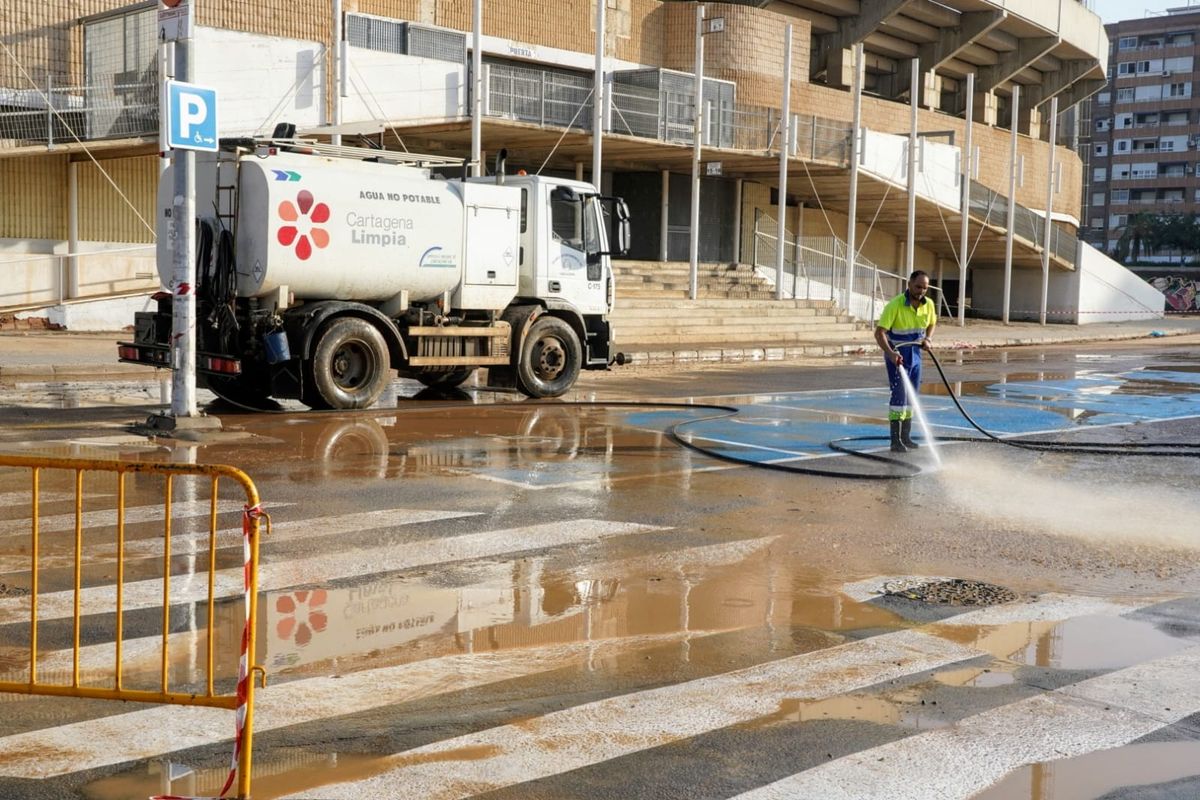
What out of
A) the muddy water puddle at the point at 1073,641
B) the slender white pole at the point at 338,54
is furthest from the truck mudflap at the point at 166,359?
the slender white pole at the point at 338,54

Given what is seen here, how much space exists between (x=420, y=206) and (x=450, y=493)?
7854 millimetres

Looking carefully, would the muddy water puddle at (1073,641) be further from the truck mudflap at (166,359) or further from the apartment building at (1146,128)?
the apartment building at (1146,128)

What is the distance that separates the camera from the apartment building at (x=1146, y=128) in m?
123

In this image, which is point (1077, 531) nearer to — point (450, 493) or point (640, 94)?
point (450, 493)

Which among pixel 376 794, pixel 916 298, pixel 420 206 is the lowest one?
pixel 376 794

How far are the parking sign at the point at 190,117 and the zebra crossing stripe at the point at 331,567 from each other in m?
6.49

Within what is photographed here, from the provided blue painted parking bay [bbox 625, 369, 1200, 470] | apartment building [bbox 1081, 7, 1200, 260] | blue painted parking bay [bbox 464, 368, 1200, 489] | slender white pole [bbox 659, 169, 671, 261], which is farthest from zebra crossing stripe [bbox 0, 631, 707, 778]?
apartment building [bbox 1081, 7, 1200, 260]

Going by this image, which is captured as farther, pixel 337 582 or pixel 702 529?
pixel 702 529

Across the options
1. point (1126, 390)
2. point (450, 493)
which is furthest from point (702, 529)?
point (1126, 390)

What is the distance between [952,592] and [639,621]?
1.99m

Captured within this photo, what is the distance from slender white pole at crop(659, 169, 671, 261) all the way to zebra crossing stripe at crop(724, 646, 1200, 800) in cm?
3619

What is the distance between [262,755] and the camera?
5012 millimetres

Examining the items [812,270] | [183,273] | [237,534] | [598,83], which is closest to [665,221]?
[812,270]

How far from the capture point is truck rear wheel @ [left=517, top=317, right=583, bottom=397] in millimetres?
19531
